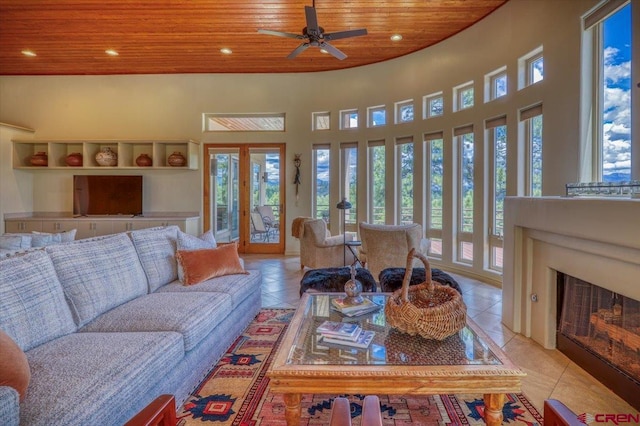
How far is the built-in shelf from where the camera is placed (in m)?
6.25

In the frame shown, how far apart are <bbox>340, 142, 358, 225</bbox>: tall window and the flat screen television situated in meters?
3.96

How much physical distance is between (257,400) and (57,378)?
1.04m

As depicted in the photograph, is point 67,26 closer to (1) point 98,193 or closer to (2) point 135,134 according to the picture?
(2) point 135,134

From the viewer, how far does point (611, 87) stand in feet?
9.98

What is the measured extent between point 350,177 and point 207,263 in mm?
4157

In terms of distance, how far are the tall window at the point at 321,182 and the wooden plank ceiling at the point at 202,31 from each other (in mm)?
1650

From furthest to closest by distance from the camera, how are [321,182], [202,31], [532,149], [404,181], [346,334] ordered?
[321,182] → [404,181] → [202,31] → [532,149] → [346,334]

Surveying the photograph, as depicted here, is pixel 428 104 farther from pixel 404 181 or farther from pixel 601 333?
pixel 601 333

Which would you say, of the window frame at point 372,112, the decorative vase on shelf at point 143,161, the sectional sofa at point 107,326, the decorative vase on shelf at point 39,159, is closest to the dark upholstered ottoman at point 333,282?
the sectional sofa at point 107,326

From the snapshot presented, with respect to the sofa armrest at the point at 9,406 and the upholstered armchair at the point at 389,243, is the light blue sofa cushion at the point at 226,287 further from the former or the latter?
the upholstered armchair at the point at 389,243

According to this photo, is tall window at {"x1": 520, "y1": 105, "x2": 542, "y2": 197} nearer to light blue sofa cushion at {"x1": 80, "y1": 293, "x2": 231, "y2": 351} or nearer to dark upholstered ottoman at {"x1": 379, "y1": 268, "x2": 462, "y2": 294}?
dark upholstered ottoman at {"x1": 379, "y1": 268, "x2": 462, "y2": 294}

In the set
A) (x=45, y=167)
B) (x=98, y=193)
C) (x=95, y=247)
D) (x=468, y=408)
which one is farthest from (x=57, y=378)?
(x=45, y=167)

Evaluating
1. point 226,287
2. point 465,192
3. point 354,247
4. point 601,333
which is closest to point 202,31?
point 354,247

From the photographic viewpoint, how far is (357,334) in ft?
5.70
